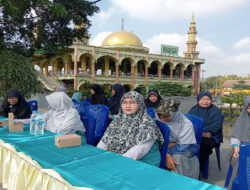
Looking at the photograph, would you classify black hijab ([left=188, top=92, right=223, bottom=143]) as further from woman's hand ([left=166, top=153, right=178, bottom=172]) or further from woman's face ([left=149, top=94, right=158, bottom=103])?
woman's face ([left=149, top=94, right=158, bottom=103])

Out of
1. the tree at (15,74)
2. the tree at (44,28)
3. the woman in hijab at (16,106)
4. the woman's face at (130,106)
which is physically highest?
the tree at (44,28)

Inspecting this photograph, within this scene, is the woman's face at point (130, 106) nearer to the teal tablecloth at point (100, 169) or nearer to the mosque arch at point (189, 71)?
the teal tablecloth at point (100, 169)

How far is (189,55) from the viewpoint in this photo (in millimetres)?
33031

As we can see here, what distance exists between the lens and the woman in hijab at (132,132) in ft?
6.70

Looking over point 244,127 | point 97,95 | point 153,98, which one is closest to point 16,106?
point 97,95

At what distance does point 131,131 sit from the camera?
7.18 ft

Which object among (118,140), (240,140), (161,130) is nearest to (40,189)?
(118,140)

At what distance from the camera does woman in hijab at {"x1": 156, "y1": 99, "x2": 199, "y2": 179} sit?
235cm

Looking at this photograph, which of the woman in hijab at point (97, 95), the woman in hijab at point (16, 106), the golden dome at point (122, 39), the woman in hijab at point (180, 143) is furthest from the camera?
the golden dome at point (122, 39)

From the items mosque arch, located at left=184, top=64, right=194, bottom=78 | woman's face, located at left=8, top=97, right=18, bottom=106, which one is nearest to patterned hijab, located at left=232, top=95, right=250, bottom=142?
woman's face, located at left=8, top=97, right=18, bottom=106

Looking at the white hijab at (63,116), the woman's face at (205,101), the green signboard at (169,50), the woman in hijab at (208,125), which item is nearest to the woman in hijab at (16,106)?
the white hijab at (63,116)

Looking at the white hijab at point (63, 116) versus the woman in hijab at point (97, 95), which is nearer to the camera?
the white hijab at point (63, 116)

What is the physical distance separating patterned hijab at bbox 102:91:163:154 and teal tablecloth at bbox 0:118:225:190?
328 mm

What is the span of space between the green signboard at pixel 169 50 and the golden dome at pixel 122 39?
116 inches
